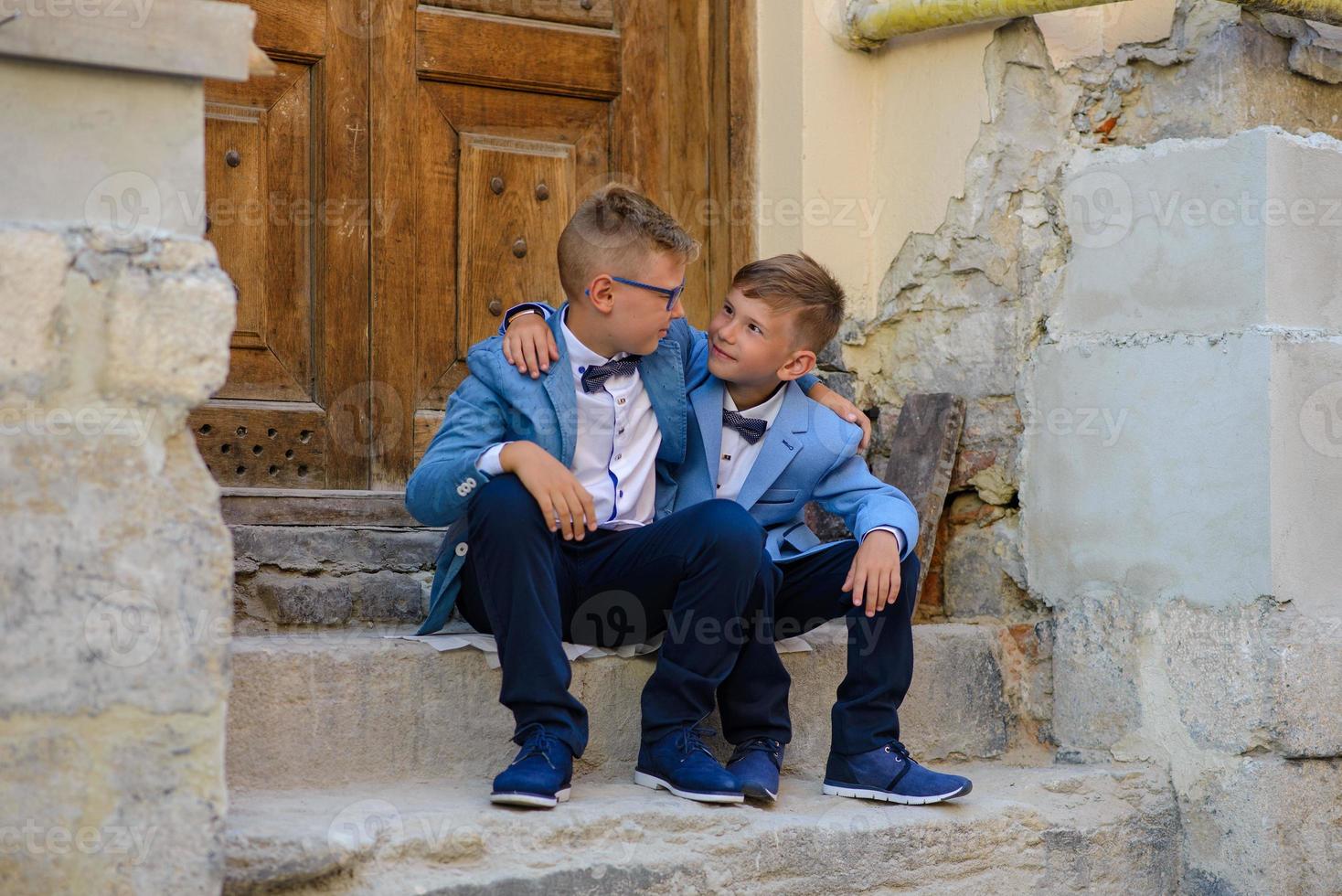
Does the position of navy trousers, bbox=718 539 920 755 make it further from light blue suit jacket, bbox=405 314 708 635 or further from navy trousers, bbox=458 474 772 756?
light blue suit jacket, bbox=405 314 708 635

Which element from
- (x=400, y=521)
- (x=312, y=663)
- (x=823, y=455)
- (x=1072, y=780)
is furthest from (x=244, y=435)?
(x=1072, y=780)

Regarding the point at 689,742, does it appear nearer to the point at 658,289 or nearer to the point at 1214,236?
the point at 658,289

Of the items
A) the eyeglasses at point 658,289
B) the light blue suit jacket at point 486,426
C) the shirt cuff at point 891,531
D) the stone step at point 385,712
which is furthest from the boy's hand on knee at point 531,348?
the shirt cuff at point 891,531

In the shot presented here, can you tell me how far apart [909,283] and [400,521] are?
3.93 ft

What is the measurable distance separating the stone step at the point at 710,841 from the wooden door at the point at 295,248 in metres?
0.94

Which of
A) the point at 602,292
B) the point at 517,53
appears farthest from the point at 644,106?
the point at 602,292

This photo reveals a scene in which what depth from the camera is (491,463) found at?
2260 millimetres

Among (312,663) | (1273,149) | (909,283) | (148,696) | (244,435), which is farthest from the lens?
(909,283)

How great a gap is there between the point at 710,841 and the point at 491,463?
0.65 meters

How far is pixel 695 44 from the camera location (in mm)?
3332

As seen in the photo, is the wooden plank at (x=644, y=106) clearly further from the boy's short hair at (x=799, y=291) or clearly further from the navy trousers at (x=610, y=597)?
the navy trousers at (x=610, y=597)

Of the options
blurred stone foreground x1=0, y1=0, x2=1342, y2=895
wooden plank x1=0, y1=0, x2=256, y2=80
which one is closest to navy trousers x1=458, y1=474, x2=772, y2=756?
Result: blurred stone foreground x1=0, y1=0, x2=1342, y2=895

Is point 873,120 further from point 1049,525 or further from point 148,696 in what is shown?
point 148,696

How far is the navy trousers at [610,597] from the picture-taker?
216 centimetres
